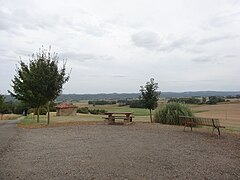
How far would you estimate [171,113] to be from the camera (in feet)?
70.1

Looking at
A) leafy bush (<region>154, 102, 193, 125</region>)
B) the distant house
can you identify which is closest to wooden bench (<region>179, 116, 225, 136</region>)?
leafy bush (<region>154, 102, 193, 125</region>)

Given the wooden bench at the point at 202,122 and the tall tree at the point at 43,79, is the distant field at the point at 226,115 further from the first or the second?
the tall tree at the point at 43,79

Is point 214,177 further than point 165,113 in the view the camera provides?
No

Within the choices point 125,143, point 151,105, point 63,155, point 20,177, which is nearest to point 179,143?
point 125,143

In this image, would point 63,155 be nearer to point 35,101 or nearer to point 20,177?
point 20,177

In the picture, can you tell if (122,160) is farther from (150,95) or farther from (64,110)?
(64,110)

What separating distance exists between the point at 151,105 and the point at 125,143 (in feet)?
39.9

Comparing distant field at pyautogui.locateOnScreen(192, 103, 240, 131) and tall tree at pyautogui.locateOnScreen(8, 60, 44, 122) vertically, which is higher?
tall tree at pyautogui.locateOnScreen(8, 60, 44, 122)

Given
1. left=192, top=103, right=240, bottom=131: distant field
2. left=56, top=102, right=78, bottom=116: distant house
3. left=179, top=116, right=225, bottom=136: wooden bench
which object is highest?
Result: left=56, top=102, right=78, bottom=116: distant house

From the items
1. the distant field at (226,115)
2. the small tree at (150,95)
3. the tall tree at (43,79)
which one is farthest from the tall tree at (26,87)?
the distant field at (226,115)

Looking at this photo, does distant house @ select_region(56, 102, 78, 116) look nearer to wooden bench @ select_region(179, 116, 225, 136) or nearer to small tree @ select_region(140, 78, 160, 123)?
small tree @ select_region(140, 78, 160, 123)

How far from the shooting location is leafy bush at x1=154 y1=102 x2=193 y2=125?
2095 cm

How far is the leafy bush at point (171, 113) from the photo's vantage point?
20953mm

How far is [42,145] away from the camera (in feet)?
37.6
